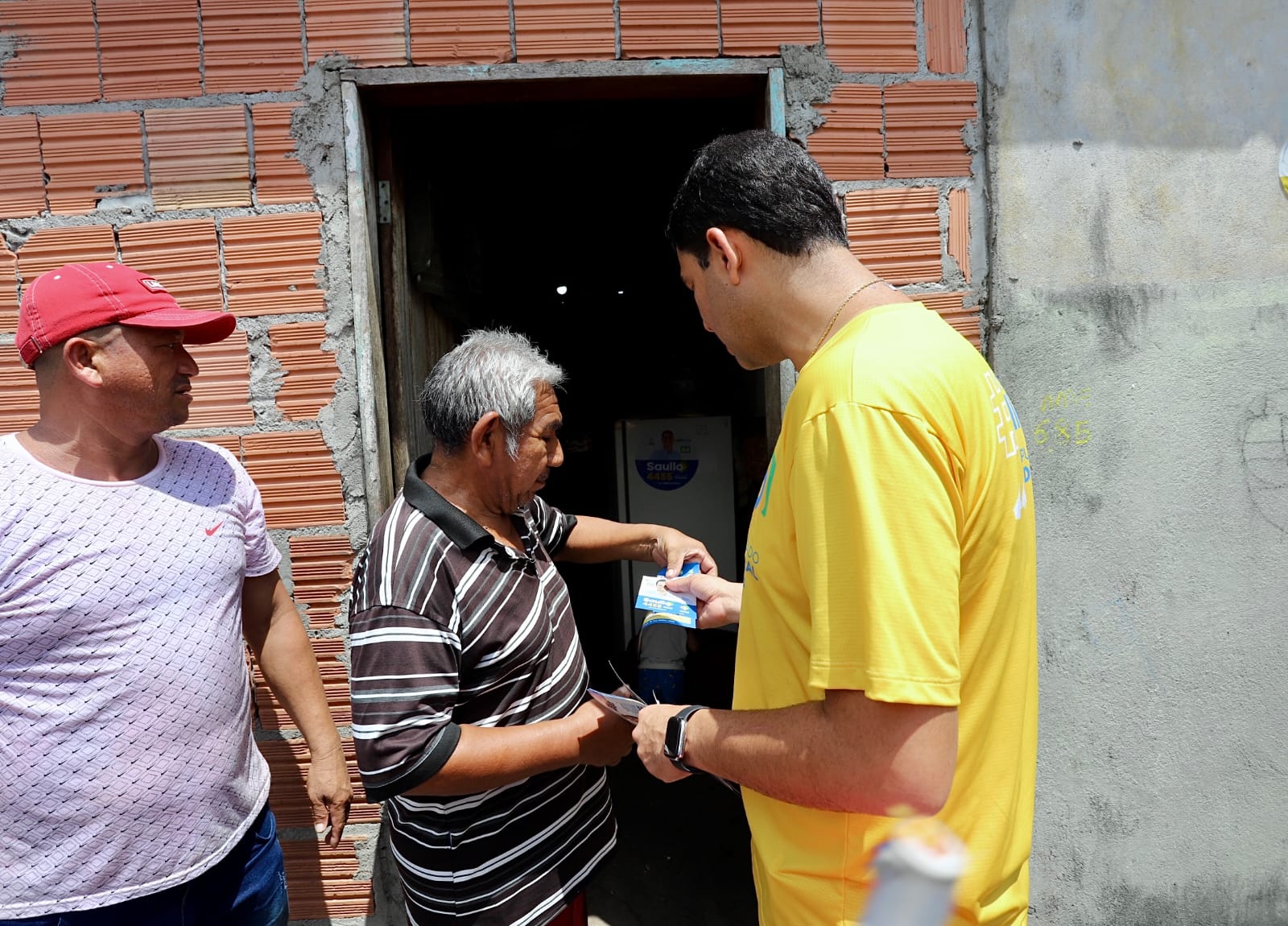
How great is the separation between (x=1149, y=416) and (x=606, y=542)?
1720 millimetres

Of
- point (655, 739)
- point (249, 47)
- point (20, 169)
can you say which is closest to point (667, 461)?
point (249, 47)

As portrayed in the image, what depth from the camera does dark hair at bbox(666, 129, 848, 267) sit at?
1.19 meters

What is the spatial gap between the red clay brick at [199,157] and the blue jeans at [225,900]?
1.72m

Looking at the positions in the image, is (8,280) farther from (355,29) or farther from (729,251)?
A: (729,251)

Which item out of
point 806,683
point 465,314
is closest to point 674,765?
point 806,683

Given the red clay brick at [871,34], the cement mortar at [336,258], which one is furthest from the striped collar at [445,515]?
the red clay brick at [871,34]

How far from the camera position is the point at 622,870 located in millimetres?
3453

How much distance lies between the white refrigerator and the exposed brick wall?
2.12 metres

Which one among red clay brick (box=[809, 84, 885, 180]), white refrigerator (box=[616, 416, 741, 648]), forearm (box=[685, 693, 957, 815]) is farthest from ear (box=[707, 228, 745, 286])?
white refrigerator (box=[616, 416, 741, 648])

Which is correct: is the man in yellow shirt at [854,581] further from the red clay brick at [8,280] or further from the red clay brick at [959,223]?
the red clay brick at [8,280]

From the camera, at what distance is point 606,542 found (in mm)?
2311

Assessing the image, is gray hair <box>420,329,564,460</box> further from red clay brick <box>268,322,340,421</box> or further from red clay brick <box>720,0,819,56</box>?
red clay brick <box>720,0,819,56</box>

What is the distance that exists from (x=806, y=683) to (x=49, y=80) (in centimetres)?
264

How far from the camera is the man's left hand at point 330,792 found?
203cm
